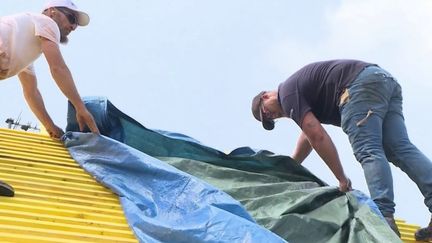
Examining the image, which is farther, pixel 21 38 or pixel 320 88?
pixel 320 88

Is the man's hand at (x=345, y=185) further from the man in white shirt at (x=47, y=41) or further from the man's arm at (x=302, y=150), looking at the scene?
the man in white shirt at (x=47, y=41)

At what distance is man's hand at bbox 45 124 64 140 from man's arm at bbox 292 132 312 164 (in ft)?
5.59

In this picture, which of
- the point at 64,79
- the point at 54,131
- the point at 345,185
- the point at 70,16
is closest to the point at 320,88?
the point at 345,185

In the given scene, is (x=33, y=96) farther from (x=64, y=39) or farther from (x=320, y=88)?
(x=320, y=88)

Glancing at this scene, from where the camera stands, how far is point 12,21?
3.12m

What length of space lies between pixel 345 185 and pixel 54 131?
2.10 meters

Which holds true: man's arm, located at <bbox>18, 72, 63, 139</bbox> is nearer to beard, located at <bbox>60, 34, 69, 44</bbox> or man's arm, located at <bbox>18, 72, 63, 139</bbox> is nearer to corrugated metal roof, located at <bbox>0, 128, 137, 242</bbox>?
corrugated metal roof, located at <bbox>0, 128, 137, 242</bbox>

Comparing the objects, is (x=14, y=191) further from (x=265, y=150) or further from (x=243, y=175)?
(x=265, y=150)

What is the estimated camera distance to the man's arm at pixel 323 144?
3229mm

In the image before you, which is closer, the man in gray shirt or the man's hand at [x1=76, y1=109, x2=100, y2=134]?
the man in gray shirt

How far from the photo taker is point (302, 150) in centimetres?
412

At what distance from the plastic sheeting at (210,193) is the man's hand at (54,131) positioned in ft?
0.90

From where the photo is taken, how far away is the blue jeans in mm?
2941

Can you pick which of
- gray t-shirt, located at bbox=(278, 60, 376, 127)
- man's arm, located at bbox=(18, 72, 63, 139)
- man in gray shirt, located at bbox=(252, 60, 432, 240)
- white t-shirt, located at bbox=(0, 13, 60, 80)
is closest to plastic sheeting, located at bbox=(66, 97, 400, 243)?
man in gray shirt, located at bbox=(252, 60, 432, 240)
